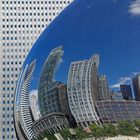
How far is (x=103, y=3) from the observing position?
7.77m

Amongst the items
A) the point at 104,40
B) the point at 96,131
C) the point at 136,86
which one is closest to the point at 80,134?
the point at 96,131

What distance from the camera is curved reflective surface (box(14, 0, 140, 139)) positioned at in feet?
23.2

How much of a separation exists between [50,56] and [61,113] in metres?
1.03

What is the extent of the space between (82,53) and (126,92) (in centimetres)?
94

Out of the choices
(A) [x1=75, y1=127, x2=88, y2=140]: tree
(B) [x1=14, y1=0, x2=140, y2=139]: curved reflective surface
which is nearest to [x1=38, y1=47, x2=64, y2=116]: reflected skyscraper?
(B) [x1=14, y1=0, x2=140, y2=139]: curved reflective surface

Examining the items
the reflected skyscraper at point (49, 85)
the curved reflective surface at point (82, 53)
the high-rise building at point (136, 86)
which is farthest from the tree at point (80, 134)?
the high-rise building at point (136, 86)

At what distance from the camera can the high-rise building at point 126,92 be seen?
691 centimetres

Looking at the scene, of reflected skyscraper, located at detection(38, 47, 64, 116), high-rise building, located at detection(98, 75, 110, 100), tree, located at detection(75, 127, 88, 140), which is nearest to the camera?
high-rise building, located at detection(98, 75, 110, 100)

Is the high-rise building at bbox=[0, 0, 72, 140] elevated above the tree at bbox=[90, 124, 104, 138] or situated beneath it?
situated beneath

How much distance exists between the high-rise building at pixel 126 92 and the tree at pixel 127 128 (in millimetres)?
339

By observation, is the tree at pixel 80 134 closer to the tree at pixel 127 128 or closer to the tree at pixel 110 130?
the tree at pixel 110 130

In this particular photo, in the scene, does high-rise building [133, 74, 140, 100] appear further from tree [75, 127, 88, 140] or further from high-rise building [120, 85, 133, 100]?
tree [75, 127, 88, 140]

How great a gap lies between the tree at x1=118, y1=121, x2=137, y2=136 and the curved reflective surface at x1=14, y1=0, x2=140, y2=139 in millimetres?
392

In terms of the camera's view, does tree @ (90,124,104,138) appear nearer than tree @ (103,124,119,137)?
No
